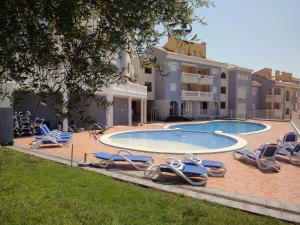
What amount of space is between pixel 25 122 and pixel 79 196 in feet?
45.9

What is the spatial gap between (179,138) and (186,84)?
24.2 m

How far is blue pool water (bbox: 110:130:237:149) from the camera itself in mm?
20906

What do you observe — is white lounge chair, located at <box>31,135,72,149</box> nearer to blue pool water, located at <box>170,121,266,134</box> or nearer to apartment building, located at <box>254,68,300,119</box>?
blue pool water, located at <box>170,121,266,134</box>

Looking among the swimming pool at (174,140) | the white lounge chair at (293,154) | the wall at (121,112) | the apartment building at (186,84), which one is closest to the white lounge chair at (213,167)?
the white lounge chair at (293,154)

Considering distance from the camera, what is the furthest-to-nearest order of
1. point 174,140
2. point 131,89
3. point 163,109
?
point 163,109 < point 131,89 < point 174,140

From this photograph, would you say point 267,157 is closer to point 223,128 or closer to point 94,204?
point 94,204

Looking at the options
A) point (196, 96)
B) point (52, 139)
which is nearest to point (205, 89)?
point (196, 96)

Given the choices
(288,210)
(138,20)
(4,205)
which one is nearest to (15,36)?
(138,20)

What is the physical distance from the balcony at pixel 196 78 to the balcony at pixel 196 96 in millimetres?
1628

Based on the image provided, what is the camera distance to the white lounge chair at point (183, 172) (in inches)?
364

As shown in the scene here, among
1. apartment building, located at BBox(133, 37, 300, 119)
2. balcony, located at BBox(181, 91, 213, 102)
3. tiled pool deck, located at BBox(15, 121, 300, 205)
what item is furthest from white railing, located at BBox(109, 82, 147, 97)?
tiled pool deck, located at BBox(15, 121, 300, 205)

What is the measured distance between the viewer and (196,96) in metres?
45.6

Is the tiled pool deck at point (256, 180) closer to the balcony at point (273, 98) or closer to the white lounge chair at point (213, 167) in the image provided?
the white lounge chair at point (213, 167)

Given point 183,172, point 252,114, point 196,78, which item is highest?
point 196,78
